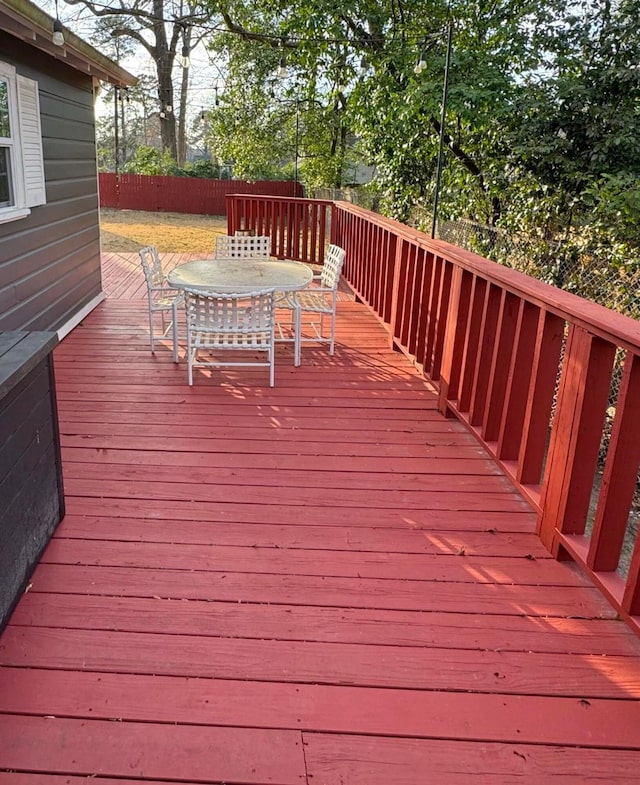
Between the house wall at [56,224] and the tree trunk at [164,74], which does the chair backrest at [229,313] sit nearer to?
the house wall at [56,224]

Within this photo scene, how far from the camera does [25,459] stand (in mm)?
2029

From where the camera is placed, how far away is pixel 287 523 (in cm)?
252

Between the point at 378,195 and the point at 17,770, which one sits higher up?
the point at 378,195

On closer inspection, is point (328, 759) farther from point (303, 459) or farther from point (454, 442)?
point (454, 442)

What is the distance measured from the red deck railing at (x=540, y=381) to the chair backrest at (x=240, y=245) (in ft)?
6.86

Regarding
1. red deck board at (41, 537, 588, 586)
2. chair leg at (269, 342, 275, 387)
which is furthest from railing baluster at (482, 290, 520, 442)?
chair leg at (269, 342, 275, 387)

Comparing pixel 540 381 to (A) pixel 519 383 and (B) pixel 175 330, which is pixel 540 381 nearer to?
(A) pixel 519 383

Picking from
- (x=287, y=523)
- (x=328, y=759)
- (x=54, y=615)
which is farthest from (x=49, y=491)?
(x=328, y=759)

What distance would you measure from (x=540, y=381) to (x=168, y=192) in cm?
1856

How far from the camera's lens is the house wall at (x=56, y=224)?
4.23 metres

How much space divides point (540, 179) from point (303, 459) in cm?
507

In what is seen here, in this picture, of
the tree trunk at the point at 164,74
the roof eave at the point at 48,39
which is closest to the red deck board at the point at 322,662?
the roof eave at the point at 48,39

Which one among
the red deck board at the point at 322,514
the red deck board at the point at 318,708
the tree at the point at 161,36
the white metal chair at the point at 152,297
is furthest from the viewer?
the tree at the point at 161,36

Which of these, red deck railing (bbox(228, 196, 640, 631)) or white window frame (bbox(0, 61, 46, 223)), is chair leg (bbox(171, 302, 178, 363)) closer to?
white window frame (bbox(0, 61, 46, 223))
